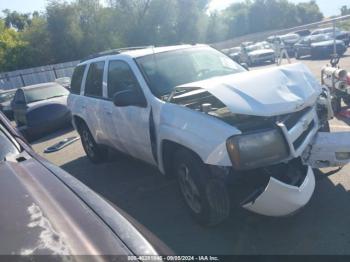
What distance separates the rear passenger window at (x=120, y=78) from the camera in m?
4.77

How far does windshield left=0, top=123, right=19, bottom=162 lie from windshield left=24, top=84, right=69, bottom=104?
8597mm

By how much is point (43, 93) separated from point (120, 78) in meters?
7.45

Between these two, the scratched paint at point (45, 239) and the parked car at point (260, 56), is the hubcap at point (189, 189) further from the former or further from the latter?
the parked car at point (260, 56)

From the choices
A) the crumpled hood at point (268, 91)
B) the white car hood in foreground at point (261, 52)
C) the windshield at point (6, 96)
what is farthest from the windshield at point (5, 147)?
the white car hood in foreground at point (261, 52)

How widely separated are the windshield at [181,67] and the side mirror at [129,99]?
0.57 ft

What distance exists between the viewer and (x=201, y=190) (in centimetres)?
355

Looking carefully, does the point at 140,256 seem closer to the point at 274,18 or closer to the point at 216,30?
the point at 216,30

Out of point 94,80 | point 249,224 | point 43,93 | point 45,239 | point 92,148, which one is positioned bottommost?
point 249,224

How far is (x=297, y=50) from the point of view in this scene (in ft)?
80.3

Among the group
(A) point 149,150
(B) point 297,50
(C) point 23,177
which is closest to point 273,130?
(A) point 149,150

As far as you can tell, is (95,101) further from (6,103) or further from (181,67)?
(6,103)

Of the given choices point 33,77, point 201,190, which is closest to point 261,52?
point 33,77

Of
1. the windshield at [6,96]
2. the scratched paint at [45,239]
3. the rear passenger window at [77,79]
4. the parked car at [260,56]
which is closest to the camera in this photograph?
the scratched paint at [45,239]

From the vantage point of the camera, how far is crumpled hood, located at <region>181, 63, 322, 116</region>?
3.32m
